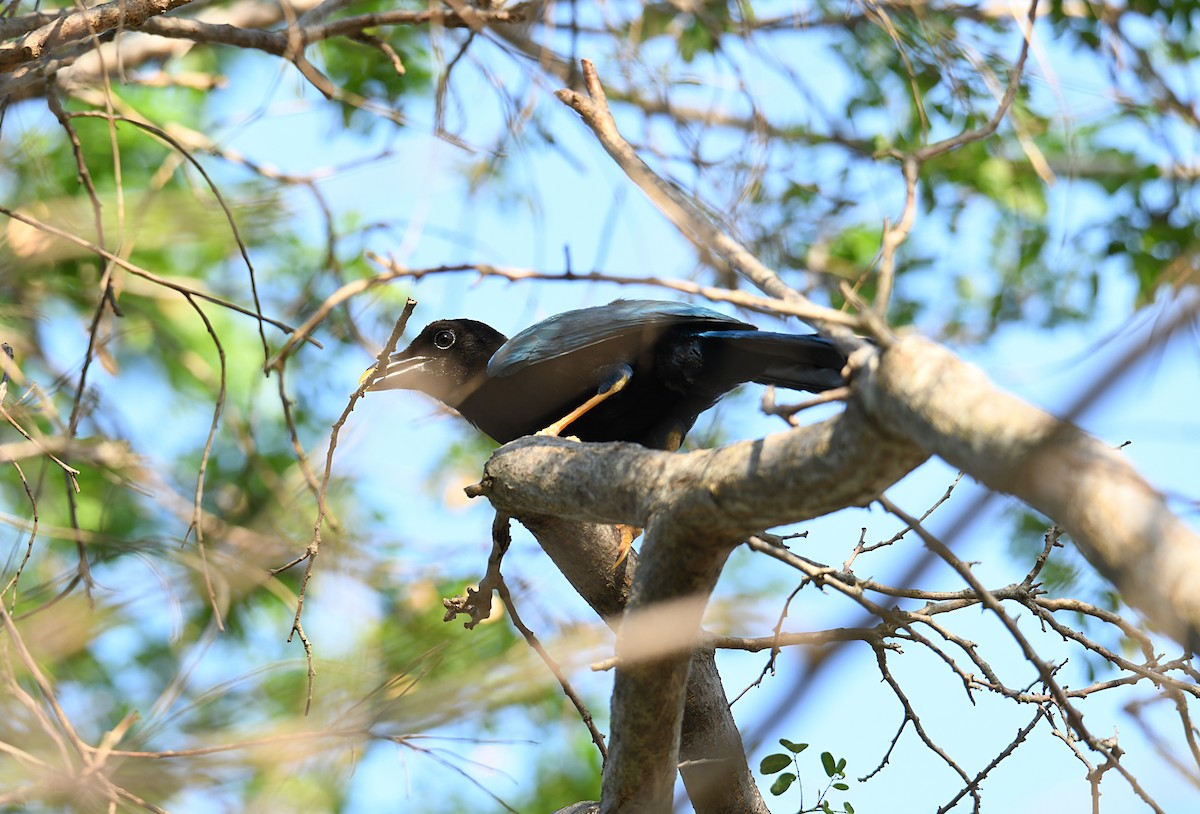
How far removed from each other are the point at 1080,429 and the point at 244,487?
4298mm

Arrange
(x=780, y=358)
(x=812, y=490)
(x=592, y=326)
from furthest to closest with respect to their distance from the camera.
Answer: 1. (x=592, y=326)
2. (x=780, y=358)
3. (x=812, y=490)

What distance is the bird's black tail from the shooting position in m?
3.40

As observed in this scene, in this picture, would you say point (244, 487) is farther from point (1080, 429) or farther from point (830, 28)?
point (830, 28)

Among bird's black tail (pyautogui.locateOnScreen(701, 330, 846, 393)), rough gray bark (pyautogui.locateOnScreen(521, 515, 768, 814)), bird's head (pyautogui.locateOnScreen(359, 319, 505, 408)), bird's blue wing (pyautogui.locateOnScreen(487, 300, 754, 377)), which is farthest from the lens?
bird's head (pyautogui.locateOnScreen(359, 319, 505, 408))

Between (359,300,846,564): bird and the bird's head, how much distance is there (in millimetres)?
127

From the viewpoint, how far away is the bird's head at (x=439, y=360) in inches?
185

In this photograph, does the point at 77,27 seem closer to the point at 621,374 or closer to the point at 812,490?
the point at 621,374

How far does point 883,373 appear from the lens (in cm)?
165

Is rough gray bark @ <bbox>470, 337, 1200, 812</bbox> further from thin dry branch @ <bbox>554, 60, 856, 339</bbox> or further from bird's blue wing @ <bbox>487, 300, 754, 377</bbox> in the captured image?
bird's blue wing @ <bbox>487, 300, 754, 377</bbox>

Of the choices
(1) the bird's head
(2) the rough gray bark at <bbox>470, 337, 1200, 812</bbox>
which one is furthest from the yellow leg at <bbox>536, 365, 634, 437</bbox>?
(2) the rough gray bark at <bbox>470, 337, 1200, 812</bbox>

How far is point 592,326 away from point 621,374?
256 millimetres

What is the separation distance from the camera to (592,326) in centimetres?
416

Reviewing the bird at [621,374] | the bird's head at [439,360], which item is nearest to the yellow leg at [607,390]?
the bird at [621,374]

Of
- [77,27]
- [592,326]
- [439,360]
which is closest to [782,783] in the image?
[592,326]
